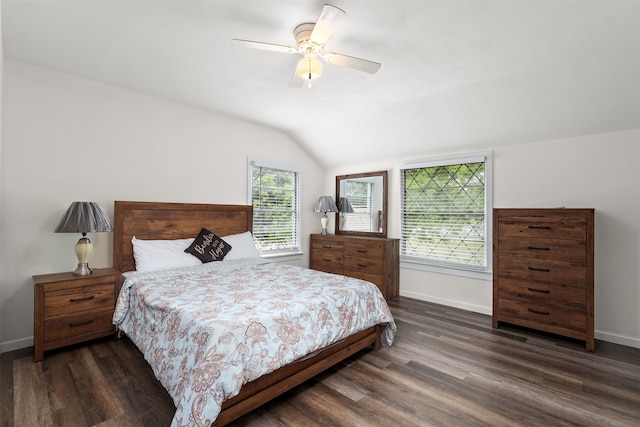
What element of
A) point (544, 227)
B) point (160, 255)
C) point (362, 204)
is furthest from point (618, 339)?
point (160, 255)

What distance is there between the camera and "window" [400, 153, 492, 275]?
3.99m

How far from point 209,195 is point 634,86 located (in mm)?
4466

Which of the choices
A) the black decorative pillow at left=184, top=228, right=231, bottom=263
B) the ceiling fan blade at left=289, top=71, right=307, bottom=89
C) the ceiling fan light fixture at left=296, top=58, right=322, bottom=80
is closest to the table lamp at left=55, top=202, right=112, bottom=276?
the black decorative pillow at left=184, top=228, right=231, bottom=263

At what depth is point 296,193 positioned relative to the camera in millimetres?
5238

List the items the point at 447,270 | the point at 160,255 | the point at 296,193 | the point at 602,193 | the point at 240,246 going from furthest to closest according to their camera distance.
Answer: the point at 296,193 → the point at 447,270 → the point at 240,246 → the point at 160,255 → the point at 602,193

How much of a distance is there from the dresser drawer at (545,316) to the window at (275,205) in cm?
306

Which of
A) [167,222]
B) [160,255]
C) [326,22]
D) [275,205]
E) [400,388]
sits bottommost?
[400,388]

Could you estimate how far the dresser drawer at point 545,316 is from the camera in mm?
2943

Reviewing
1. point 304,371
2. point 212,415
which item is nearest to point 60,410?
point 212,415

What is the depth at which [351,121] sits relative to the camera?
431cm

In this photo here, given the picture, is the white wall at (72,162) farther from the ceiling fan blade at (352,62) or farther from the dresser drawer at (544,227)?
the dresser drawer at (544,227)

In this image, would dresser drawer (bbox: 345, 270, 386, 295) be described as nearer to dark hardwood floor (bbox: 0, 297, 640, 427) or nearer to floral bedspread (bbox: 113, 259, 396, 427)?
dark hardwood floor (bbox: 0, 297, 640, 427)

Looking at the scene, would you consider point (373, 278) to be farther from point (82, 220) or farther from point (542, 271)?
point (82, 220)

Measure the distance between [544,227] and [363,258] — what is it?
2277mm
